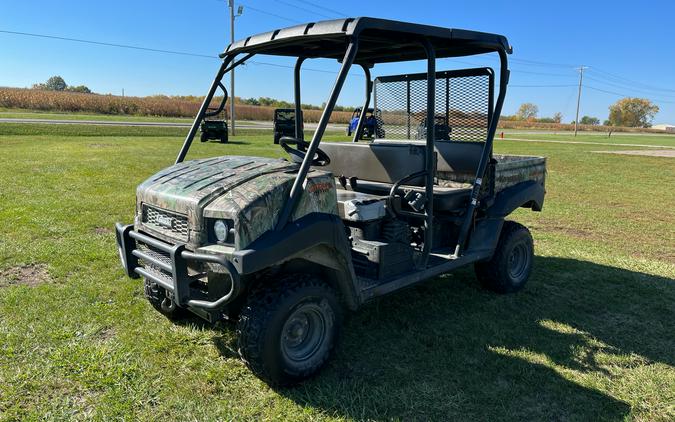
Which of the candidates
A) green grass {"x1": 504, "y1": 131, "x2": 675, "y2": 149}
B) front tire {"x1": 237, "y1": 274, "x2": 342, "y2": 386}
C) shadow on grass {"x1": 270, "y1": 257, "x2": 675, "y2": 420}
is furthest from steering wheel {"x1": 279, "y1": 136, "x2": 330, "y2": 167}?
green grass {"x1": 504, "y1": 131, "x2": 675, "y2": 149}

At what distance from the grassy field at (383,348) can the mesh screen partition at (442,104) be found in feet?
4.95

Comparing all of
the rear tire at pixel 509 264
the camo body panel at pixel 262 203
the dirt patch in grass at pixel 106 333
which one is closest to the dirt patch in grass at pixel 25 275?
the dirt patch in grass at pixel 106 333

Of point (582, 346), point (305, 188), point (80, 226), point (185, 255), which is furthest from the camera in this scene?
point (80, 226)

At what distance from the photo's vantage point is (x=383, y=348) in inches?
144

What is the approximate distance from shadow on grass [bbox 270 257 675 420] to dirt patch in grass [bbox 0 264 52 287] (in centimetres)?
295

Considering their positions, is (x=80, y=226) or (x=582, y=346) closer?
(x=582, y=346)

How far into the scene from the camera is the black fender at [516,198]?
15.0 feet

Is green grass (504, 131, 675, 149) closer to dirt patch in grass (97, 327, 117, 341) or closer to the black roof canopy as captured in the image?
the black roof canopy

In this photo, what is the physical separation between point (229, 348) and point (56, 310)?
1564 millimetres

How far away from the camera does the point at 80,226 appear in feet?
21.6

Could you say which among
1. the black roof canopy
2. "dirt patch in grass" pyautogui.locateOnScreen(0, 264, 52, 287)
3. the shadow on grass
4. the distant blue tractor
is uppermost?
the black roof canopy

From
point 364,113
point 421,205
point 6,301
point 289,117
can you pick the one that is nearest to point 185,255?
point 421,205

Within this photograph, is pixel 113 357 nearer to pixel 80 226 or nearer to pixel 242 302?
pixel 242 302

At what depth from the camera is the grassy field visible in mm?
2943
